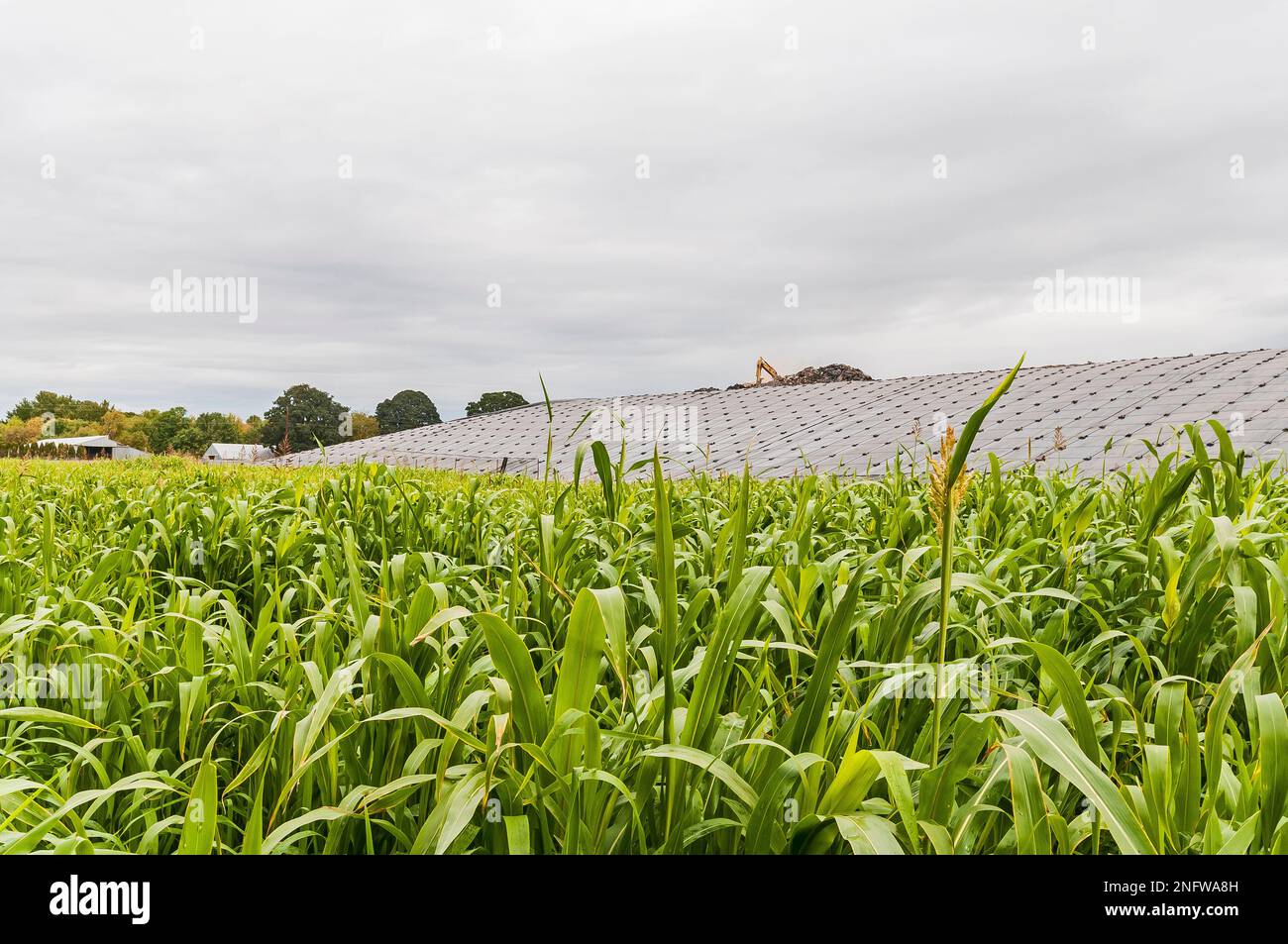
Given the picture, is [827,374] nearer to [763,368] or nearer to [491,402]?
[763,368]

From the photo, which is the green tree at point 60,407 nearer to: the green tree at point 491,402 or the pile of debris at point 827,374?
the green tree at point 491,402

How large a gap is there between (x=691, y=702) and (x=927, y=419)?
52.9ft

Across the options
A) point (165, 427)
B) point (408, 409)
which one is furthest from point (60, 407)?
point (408, 409)

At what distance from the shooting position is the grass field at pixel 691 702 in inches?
39.5

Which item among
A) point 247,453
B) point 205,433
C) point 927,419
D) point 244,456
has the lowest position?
point 244,456

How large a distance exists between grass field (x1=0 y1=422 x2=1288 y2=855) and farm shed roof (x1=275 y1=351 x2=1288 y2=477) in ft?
15.6

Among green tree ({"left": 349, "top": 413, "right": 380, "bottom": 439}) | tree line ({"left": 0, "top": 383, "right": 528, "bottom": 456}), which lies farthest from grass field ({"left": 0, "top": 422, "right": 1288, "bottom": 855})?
green tree ({"left": 349, "top": 413, "right": 380, "bottom": 439})

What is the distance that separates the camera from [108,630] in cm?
183

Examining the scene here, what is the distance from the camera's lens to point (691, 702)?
3.59ft

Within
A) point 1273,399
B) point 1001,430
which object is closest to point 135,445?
point 1001,430

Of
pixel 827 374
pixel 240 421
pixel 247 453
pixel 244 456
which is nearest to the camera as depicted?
pixel 244 456

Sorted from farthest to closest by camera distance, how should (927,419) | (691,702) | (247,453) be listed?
(927,419) → (247,453) → (691,702)
